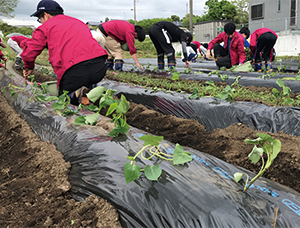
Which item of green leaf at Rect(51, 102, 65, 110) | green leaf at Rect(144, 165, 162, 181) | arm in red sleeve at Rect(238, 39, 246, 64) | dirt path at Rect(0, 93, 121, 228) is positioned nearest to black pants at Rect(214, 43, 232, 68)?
arm in red sleeve at Rect(238, 39, 246, 64)

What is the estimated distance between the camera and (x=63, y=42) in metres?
2.65

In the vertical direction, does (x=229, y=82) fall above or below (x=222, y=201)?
above

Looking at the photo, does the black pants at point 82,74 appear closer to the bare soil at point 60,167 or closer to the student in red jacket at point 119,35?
the bare soil at point 60,167

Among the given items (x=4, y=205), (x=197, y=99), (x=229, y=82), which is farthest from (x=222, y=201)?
(x=229, y=82)

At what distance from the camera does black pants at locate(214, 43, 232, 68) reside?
23.1 ft

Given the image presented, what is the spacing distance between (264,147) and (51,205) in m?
1.11

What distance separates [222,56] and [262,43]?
1.22m

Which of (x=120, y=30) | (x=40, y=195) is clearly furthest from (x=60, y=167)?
(x=120, y=30)

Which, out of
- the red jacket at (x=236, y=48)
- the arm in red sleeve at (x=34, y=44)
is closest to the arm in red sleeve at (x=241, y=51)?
the red jacket at (x=236, y=48)

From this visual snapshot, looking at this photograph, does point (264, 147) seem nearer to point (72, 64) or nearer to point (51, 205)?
point (51, 205)

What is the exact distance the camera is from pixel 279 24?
54.1 ft

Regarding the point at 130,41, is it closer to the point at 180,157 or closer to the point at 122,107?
the point at 122,107

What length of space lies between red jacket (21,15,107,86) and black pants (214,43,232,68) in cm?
506

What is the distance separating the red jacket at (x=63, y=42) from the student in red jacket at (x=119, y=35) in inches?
115
